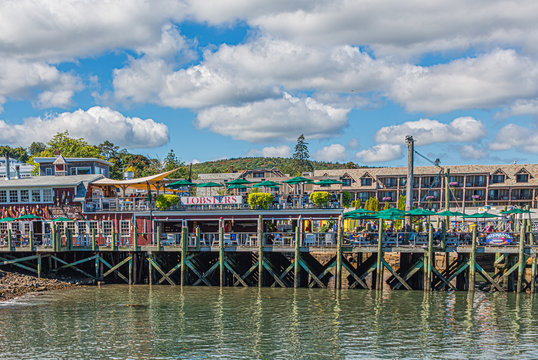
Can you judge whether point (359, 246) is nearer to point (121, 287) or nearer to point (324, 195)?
point (324, 195)

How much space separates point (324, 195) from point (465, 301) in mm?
11769

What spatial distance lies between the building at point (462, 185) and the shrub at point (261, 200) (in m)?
49.7

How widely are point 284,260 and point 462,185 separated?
195ft

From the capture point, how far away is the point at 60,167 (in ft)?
164

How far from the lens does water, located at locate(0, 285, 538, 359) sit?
880 inches

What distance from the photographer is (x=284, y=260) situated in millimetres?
39344

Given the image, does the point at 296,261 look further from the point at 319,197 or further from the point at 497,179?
the point at 497,179

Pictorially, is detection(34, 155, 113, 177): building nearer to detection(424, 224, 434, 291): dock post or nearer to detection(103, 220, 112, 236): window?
detection(103, 220, 112, 236): window

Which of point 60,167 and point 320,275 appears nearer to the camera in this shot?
point 320,275

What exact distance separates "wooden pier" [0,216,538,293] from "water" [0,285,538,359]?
1537 mm

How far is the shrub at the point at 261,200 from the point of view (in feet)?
125

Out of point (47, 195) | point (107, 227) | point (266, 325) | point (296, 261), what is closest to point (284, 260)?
point (296, 261)

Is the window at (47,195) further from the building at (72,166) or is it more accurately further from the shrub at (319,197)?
the shrub at (319,197)

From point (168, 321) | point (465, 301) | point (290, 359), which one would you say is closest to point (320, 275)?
point (465, 301)
